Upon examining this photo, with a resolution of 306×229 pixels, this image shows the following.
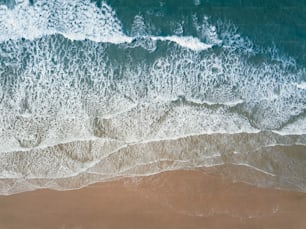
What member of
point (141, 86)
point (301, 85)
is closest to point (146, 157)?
point (141, 86)

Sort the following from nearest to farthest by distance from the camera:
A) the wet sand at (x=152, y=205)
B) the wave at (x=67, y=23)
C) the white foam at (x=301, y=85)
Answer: the wave at (x=67, y=23)
the white foam at (x=301, y=85)
the wet sand at (x=152, y=205)

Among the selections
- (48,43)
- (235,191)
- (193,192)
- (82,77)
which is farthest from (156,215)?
(48,43)

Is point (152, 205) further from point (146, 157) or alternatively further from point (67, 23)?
point (67, 23)

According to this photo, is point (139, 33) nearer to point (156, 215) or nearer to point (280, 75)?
point (280, 75)

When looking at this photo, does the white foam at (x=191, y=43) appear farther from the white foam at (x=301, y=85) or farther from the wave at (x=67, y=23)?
the white foam at (x=301, y=85)

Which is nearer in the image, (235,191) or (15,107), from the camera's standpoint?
(15,107)

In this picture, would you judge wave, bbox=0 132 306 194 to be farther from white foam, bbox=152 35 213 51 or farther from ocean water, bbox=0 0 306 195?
white foam, bbox=152 35 213 51

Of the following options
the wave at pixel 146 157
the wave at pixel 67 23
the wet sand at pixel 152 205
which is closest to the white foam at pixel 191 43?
the wave at pixel 67 23
